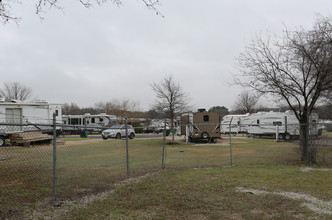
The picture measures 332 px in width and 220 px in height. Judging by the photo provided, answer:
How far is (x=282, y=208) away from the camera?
202 inches

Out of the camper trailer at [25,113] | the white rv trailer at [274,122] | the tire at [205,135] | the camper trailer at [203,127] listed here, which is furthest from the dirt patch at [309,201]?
the white rv trailer at [274,122]

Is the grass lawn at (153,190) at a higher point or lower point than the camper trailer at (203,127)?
lower

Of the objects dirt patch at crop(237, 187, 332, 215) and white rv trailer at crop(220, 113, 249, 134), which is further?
white rv trailer at crop(220, 113, 249, 134)

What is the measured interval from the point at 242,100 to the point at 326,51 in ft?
141

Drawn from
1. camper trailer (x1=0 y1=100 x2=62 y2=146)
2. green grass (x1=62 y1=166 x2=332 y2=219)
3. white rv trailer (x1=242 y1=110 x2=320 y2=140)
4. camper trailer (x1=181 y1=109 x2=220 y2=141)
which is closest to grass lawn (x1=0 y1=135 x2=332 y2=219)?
green grass (x1=62 y1=166 x2=332 y2=219)

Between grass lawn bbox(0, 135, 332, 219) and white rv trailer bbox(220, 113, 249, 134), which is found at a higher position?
white rv trailer bbox(220, 113, 249, 134)

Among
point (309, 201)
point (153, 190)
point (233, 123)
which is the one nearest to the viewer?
point (309, 201)

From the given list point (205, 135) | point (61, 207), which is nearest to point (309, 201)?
point (61, 207)

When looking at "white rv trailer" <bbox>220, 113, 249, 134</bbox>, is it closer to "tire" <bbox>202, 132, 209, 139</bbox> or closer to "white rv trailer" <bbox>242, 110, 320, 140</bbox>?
"white rv trailer" <bbox>242, 110, 320, 140</bbox>

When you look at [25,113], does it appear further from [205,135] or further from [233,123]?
[233,123]

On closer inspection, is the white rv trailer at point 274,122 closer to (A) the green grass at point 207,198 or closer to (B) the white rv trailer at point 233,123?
(B) the white rv trailer at point 233,123

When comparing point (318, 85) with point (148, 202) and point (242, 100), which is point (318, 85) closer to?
point (148, 202)

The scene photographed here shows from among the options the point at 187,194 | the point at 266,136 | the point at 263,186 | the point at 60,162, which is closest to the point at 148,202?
the point at 187,194

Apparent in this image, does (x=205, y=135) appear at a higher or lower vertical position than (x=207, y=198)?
higher
